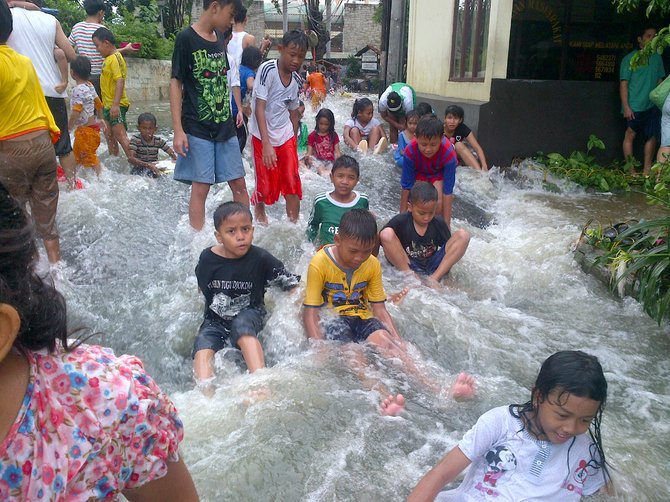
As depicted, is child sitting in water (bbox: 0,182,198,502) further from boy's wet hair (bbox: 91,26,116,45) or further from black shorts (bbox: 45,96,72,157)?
boy's wet hair (bbox: 91,26,116,45)

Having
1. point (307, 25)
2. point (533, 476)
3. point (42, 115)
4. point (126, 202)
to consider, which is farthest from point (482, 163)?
point (307, 25)

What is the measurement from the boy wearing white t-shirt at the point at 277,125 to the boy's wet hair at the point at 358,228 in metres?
1.77

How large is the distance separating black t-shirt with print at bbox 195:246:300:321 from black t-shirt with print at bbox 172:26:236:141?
1400mm

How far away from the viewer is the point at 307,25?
35.9 m

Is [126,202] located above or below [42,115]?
below

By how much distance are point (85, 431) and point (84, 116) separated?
22.1ft

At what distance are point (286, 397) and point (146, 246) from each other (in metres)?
2.75

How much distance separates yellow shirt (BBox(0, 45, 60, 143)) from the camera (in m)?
4.04

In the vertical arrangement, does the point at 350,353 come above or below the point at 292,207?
below

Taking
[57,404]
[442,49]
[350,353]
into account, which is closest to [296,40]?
[350,353]

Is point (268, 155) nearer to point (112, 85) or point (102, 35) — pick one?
point (112, 85)

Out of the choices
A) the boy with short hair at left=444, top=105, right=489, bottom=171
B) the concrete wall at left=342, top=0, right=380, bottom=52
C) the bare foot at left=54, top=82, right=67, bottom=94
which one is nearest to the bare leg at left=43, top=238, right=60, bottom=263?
the bare foot at left=54, top=82, right=67, bottom=94

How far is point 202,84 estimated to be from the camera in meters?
4.81

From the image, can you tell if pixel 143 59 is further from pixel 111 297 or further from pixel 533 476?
pixel 533 476
